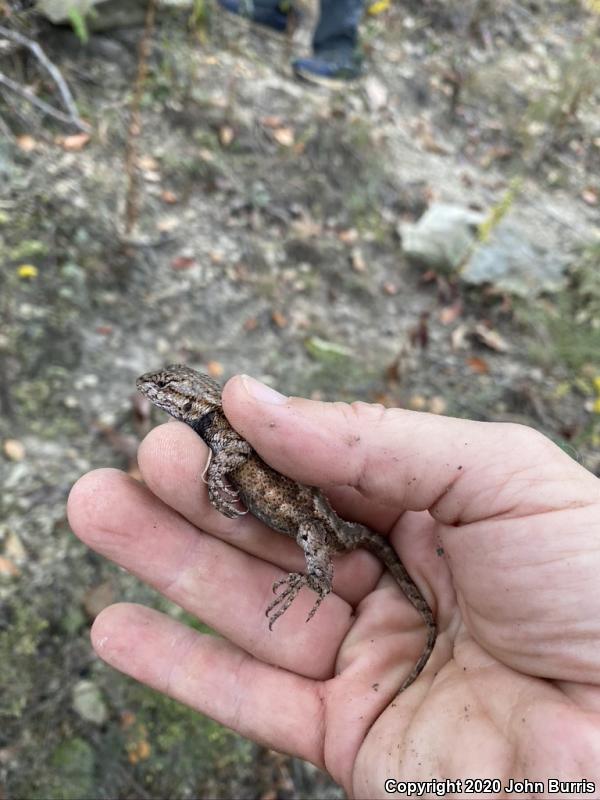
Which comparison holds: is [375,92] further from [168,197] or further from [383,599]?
[383,599]

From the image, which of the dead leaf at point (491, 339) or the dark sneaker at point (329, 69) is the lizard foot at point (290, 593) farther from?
the dark sneaker at point (329, 69)

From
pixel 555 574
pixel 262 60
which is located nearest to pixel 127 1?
pixel 262 60

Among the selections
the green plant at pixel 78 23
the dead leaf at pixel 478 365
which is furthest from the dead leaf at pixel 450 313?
the green plant at pixel 78 23

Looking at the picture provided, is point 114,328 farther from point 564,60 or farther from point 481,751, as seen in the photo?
point 564,60

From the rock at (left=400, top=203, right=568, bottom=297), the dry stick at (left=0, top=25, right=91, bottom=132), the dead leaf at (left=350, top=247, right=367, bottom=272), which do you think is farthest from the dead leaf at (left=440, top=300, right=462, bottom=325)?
the dry stick at (left=0, top=25, right=91, bottom=132)

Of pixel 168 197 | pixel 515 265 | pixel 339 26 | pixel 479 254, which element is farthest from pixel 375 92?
pixel 168 197

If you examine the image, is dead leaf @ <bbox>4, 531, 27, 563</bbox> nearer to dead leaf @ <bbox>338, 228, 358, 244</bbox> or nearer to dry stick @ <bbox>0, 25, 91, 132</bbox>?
dry stick @ <bbox>0, 25, 91, 132</bbox>
